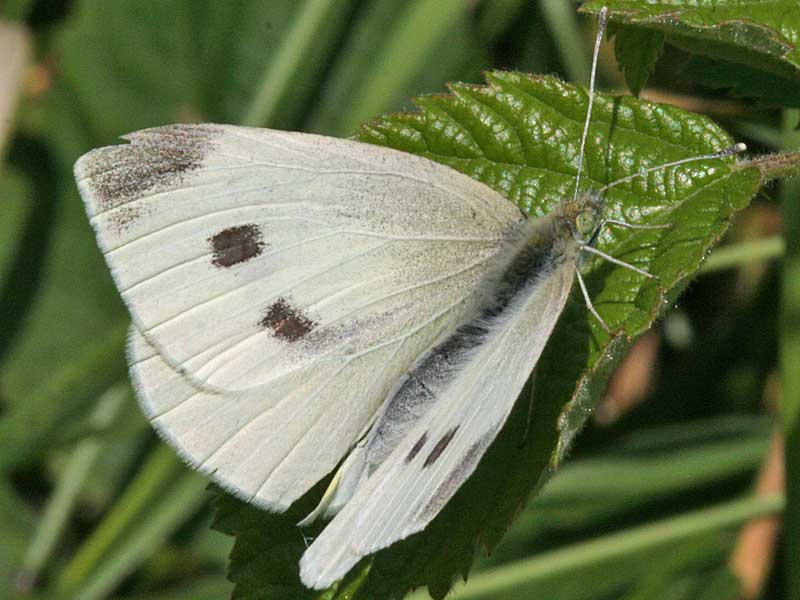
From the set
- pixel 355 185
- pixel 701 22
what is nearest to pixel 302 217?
pixel 355 185

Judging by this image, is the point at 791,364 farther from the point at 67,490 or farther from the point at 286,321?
the point at 67,490

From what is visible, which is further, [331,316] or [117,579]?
[117,579]

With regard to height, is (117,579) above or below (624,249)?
below

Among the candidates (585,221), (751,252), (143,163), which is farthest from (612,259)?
(751,252)

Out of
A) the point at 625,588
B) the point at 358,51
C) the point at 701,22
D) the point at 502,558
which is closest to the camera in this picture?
the point at 701,22

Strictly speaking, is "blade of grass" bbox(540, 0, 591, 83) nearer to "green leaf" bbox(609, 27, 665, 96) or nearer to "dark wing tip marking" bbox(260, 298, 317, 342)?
"green leaf" bbox(609, 27, 665, 96)

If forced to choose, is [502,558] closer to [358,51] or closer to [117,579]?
[117,579]
